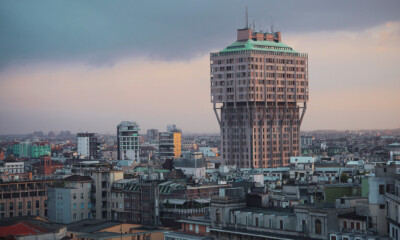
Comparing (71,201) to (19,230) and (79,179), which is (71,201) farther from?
(19,230)

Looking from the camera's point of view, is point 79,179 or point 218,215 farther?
point 79,179

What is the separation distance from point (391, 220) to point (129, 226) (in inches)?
1693

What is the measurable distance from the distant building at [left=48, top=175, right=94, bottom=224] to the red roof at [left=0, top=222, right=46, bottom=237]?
27833mm

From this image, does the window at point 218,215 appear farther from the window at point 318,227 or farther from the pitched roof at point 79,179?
the pitched roof at point 79,179

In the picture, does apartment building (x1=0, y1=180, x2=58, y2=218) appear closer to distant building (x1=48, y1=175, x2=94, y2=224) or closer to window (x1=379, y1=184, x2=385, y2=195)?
distant building (x1=48, y1=175, x2=94, y2=224)

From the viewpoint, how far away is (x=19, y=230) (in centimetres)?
10119

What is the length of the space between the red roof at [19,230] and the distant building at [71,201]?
27.8 meters

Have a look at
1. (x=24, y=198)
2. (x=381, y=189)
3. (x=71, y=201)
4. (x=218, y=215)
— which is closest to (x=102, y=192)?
(x=71, y=201)

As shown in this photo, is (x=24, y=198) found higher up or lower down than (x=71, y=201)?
lower down

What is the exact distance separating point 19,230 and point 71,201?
31.2 metres

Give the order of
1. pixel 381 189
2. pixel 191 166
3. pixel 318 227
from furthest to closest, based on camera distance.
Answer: pixel 191 166 → pixel 318 227 → pixel 381 189

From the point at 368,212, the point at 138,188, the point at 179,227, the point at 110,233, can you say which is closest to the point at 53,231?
the point at 110,233

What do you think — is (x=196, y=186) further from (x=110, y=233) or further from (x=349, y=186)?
(x=349, y=186)

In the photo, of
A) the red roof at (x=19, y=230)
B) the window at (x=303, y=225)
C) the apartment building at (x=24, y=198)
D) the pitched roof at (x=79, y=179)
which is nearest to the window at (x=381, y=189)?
the window at (x=303, y=225)
